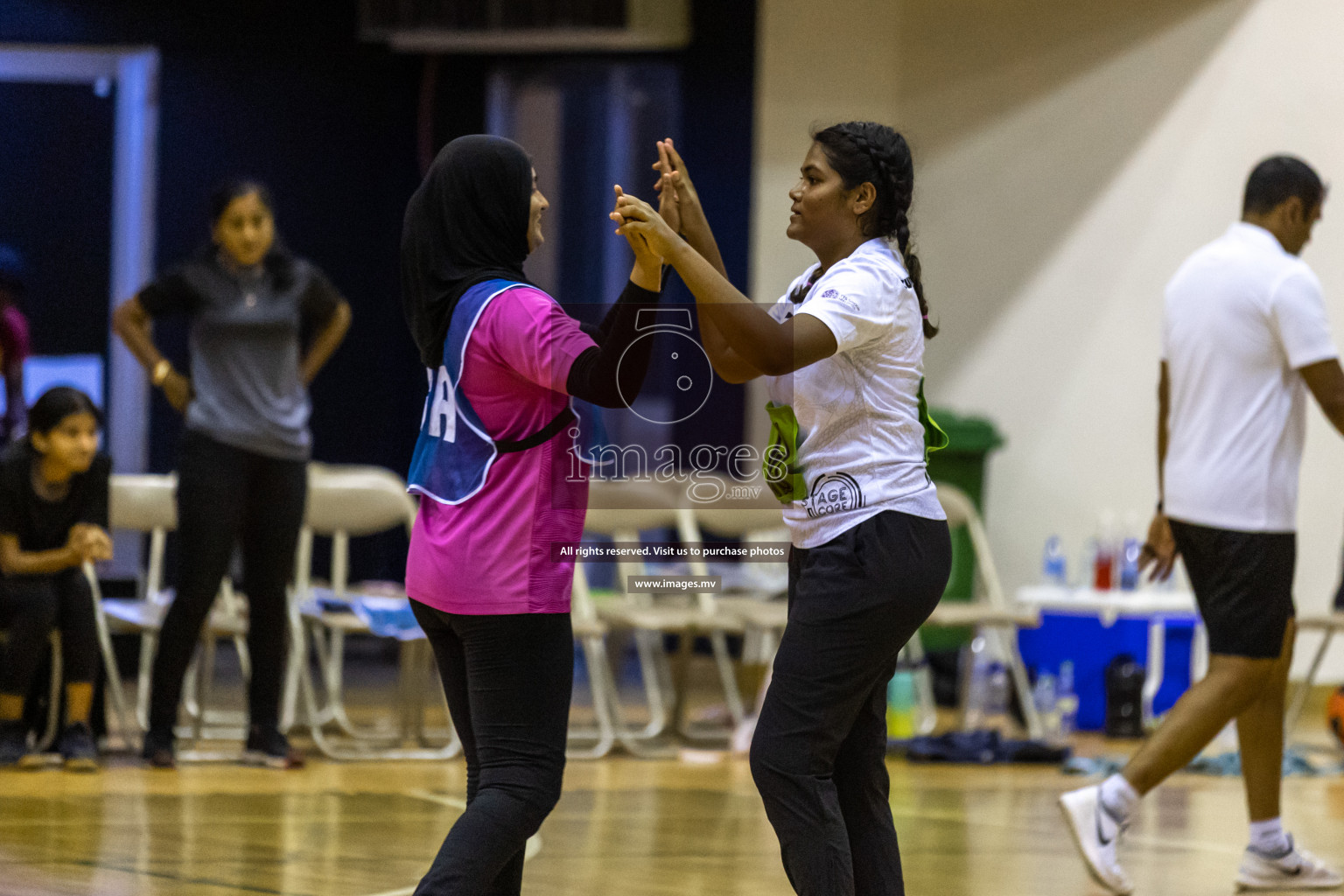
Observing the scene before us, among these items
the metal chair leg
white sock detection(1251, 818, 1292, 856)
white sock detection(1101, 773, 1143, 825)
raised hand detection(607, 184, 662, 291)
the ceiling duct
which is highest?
the ceiling duct

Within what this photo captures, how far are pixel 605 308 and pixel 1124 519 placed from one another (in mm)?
5336

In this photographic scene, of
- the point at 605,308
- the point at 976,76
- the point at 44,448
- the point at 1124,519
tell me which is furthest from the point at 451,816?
the point at 976,76

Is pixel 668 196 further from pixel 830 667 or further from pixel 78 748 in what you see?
pixel 78 748

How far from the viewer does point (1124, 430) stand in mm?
7770

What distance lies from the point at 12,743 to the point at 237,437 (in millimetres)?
1221

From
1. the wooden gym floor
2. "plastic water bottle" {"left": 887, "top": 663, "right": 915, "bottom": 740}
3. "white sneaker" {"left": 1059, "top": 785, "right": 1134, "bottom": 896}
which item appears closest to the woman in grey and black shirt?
the wooden gym floor

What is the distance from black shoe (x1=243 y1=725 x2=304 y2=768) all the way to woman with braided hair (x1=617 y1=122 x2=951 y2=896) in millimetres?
3303

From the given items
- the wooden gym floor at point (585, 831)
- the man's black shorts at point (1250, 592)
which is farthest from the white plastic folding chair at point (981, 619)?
the man's black shorts at point (1250, 592)

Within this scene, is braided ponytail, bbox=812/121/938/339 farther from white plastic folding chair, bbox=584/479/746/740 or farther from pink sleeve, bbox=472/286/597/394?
white plastic folding chair, bbox=584/479/746/740

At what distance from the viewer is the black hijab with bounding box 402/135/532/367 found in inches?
103

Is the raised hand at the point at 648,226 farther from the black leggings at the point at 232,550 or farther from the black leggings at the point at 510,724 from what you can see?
the black leggings at the point at 232,550

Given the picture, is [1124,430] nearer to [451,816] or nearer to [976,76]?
[976,76]

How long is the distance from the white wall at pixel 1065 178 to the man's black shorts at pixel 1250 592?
3356 mm

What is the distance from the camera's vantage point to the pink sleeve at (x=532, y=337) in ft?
8.24
